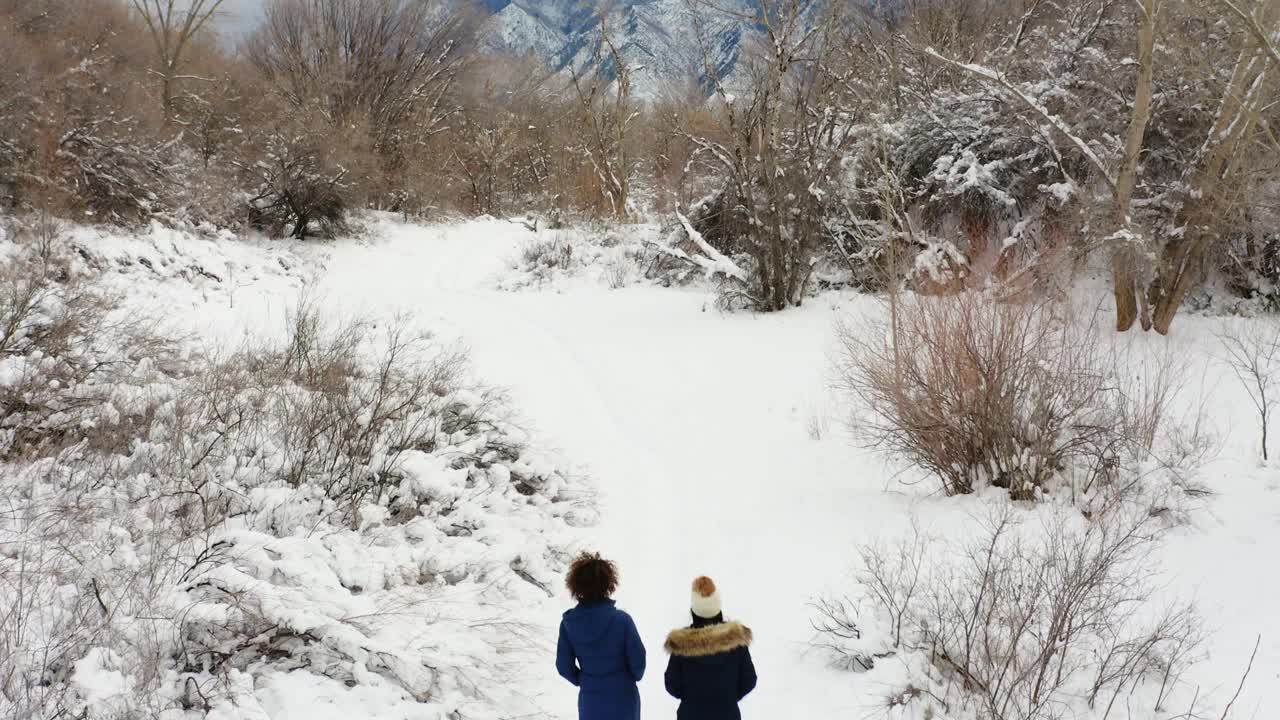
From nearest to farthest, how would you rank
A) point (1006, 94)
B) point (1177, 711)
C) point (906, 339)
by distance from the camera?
point (1177, 711)
point (906, 339)
point (1006, 94)

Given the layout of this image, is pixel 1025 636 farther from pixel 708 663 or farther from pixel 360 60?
pixel 360 60

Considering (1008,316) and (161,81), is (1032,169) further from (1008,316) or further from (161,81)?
(161,81)

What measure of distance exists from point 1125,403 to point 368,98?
2984cm

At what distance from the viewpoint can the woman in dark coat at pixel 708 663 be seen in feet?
8.40

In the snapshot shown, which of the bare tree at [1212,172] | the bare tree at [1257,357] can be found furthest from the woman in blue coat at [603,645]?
the bare tree at [1212,172]

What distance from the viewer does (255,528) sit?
186 inches

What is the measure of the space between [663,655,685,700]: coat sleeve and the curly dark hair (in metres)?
0.34

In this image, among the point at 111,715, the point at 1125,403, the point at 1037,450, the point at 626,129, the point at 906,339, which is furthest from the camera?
the point at 626,129

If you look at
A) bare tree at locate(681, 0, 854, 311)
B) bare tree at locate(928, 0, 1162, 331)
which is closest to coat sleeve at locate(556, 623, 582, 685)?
bare tree at locate(928, 0, 1162, 331)

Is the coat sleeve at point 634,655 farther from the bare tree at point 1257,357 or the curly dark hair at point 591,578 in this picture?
the bare tree at point 1257,357

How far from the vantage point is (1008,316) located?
5.59m

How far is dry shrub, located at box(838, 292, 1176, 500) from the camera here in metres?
5.53

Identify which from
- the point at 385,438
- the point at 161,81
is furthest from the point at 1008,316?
the point at 161,81

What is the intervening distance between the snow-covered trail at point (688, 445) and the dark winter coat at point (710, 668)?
118 cm
